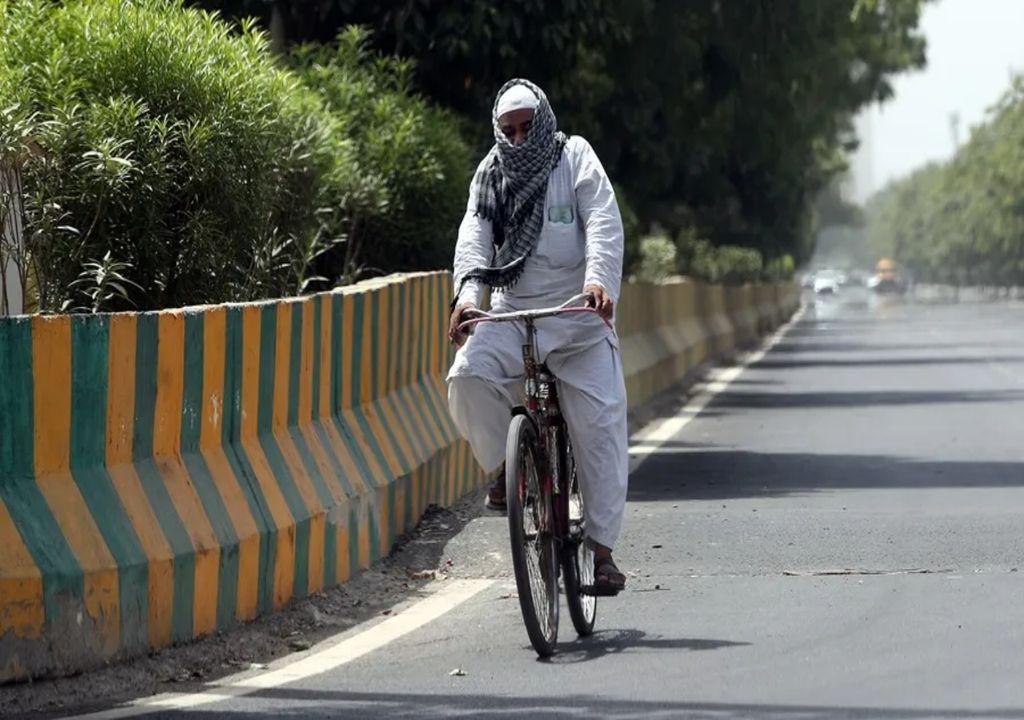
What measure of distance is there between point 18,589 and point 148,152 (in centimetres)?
528

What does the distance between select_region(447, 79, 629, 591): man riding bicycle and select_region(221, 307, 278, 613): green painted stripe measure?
783mm

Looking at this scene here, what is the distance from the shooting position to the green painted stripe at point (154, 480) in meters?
7.63

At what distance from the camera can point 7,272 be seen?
11000 millimetres

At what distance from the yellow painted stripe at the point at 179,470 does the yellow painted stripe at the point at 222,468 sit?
215 mm

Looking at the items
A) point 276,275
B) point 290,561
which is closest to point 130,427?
point 290,561

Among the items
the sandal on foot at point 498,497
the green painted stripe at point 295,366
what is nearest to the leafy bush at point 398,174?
the green painted stripe at point 295,366

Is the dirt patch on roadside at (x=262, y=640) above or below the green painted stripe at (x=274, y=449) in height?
below

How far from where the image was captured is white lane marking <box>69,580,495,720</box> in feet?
22.3

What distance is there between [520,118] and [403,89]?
10.0 metres

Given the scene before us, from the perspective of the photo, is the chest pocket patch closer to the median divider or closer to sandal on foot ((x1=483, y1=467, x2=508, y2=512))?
sandal on foot ((x1=483, y1=467, x2=508, y2=512))

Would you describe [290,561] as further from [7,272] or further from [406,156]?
[406,156]

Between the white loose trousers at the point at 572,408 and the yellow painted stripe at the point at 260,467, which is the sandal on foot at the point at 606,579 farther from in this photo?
the yellow painted stripe at the point at 260,467

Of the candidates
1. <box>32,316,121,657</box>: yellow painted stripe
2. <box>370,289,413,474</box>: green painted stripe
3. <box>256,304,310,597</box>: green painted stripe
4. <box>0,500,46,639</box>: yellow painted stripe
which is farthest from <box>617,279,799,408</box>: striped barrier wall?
<box>0,500,46,639</box>: yellow painted stripe

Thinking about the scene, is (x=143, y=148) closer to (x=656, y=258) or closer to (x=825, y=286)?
(x=656, y=258)
